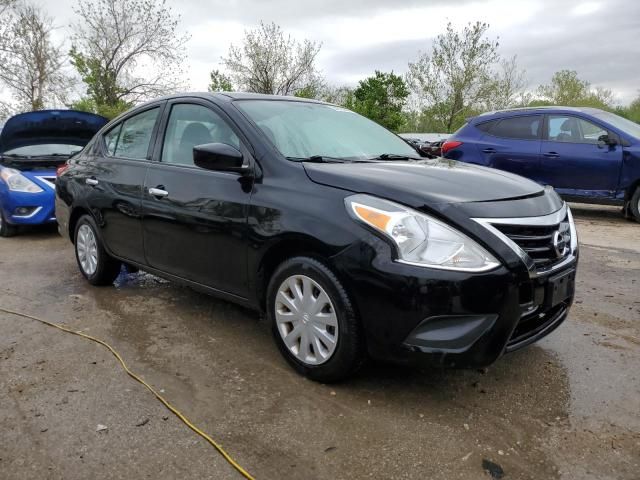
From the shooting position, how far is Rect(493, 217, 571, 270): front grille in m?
2.50

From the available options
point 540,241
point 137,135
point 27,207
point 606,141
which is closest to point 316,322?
point 540,241

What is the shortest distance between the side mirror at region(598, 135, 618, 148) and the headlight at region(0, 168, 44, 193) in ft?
25.5

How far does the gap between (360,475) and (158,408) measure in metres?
1.09

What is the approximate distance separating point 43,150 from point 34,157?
0.83ft

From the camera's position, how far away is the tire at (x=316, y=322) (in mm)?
2594

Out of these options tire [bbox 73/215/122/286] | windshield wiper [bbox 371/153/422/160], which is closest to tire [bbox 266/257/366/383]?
windshield wiper [bbox 371/153/422/160]

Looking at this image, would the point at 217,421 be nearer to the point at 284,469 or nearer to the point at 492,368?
the point at 284,469

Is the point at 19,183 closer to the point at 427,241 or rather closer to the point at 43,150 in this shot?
the point at 43,150

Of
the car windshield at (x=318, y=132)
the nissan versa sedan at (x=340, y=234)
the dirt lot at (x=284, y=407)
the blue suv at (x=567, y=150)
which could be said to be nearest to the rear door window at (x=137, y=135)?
the nissan versa sedan at (x=340, y=234)

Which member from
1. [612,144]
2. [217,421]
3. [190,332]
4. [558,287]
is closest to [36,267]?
[190,332]

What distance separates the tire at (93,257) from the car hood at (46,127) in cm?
328

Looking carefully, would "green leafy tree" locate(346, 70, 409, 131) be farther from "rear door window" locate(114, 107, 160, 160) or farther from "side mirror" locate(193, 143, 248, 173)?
"side mirror" locate(193, 143, 248, 173)

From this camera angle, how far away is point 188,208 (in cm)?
341

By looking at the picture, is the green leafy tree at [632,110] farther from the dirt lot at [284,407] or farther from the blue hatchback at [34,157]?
the dirt lot at [284,407]
